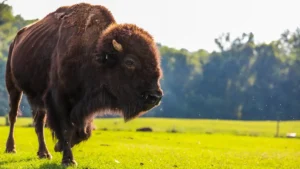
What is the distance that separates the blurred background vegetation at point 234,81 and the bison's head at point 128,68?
285 ft

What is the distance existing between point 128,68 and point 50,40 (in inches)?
110

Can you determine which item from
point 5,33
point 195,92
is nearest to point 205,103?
point 195,92

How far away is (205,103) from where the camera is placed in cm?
11369

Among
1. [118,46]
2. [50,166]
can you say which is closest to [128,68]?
[118,46]

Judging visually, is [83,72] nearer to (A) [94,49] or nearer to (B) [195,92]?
(A) [94,49]

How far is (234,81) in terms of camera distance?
117188 mm

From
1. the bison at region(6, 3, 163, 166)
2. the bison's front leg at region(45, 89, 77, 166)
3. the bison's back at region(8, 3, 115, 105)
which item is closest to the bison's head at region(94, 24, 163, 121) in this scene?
the bison at region(6, 3, 163, 166)

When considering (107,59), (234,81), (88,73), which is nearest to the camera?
(107,59)

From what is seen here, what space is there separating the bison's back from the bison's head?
55cm

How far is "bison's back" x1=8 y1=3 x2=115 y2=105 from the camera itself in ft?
38.1

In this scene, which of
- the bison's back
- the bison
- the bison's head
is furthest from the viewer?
the bison's back

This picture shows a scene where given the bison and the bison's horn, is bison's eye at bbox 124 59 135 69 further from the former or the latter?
the bison's horn

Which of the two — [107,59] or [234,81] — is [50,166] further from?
[234,81]

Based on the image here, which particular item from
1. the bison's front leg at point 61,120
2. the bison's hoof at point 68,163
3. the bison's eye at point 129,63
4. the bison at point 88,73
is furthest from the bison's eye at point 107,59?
the bison's hoof at point 68,163
